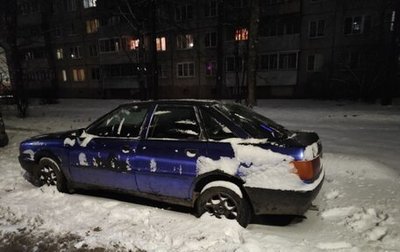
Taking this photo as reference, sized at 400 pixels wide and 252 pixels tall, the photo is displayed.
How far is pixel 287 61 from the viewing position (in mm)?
25438

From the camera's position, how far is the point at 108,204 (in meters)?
4.44

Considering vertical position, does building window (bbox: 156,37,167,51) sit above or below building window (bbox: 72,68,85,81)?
above

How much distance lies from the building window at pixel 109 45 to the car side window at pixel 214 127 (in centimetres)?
3053

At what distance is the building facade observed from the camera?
2033 centimetres

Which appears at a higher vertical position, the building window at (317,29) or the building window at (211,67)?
the building window at (317,29)

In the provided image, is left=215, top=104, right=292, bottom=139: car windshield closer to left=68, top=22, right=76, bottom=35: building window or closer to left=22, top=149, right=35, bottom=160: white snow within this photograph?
left=22, top=149, right=35, bottom=160: white snow

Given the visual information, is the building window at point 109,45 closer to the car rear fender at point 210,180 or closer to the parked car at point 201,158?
the parked car at point 201,158

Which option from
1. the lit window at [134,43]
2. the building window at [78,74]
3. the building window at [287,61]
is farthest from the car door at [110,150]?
the building window at [78,74]

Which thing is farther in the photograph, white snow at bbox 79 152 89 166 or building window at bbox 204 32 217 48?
building window at bbox 204 32 217 48

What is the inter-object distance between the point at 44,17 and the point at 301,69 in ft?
99.8

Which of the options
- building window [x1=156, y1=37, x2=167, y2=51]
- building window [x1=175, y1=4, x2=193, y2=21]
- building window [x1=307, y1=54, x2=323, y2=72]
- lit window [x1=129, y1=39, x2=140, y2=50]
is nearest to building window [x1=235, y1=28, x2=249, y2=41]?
building window [x1=307, y1=54, x2=323, y2=72]

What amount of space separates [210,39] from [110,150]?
2559 centimetres

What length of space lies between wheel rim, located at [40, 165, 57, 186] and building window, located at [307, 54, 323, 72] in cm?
2361

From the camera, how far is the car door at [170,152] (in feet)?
12.4
